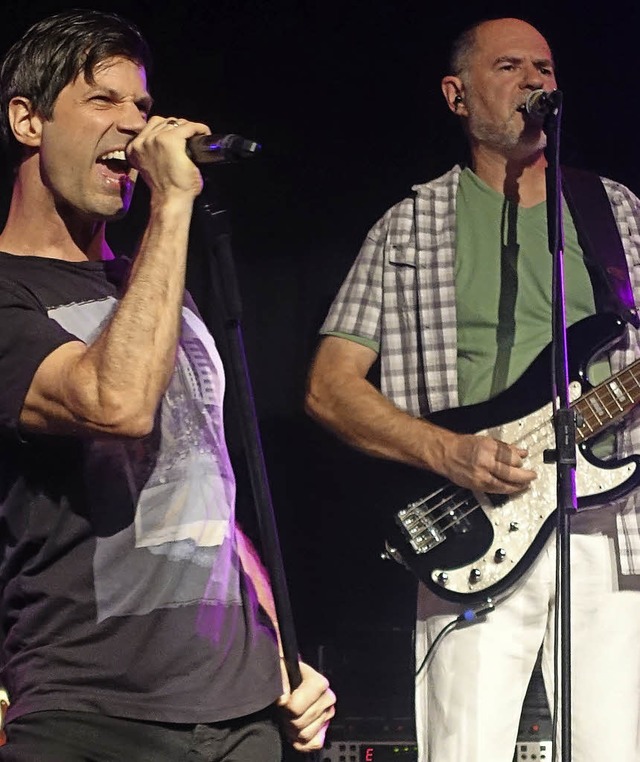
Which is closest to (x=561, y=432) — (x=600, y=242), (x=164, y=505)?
(x=600, y=242)

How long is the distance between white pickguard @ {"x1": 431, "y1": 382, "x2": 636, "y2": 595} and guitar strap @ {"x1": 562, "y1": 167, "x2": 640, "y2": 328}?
1.03 feet

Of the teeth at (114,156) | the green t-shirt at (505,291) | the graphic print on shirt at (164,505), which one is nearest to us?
the graphic print on shirt at (164,505)

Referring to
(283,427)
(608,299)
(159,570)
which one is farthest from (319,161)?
(159,570)

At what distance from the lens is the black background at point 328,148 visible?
3.26 metres

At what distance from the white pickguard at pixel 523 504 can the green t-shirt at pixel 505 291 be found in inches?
5.2

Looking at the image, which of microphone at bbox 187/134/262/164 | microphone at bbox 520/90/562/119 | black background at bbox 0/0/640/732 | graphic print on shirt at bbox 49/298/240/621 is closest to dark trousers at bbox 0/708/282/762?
graphic print on shirt at bbox 49/298/240/621

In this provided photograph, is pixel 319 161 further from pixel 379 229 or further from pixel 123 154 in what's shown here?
pixel 123 154

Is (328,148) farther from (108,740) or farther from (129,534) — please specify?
(108,740)

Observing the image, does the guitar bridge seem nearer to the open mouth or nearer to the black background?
the black background

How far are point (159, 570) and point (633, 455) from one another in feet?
4.21

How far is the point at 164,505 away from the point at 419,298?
130 centimetres

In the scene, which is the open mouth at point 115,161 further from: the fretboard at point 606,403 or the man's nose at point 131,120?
the fretboard at point 606,403

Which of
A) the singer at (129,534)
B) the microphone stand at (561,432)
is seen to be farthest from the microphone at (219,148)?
the microphone stand at (561,432)

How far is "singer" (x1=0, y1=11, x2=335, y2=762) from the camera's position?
1479 mm
